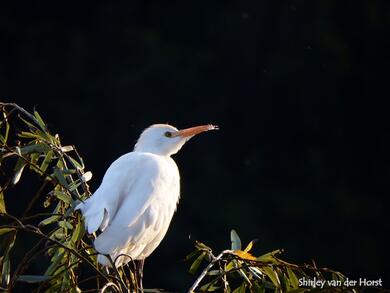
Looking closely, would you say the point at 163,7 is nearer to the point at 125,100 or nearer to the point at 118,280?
the point at 125,100

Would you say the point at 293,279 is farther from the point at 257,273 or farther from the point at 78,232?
the point at 78,232

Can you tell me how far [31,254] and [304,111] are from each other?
4.60 meters

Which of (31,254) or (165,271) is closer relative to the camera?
(31,254)

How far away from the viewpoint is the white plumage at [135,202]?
2.02 m

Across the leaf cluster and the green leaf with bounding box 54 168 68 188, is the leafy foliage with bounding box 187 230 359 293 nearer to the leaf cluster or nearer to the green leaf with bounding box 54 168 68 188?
the leaf cluster

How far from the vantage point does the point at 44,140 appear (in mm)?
2045

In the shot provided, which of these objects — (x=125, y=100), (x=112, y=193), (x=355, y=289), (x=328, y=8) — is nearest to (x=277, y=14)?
(x=328, y=8)

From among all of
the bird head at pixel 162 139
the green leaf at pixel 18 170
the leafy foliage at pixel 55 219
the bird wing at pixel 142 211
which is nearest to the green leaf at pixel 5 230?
the leafy foliage at pixel 55 219

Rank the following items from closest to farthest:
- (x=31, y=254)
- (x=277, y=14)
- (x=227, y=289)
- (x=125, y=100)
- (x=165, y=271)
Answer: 1. (x=31, y=254)
2. (x=227, y=289)
3. (x=165, y=271)
4. (x=125, y=100)
5. (x=277, y=14)

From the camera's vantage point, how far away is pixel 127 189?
7.50 ft

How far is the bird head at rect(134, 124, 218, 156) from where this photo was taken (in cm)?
270

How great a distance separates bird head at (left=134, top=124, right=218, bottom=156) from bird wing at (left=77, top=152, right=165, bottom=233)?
15 centimetres

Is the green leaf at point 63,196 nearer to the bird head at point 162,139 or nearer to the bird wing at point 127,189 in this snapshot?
the bird wing at point 127,189

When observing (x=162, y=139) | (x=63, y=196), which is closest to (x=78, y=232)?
(x=63, y=196)
